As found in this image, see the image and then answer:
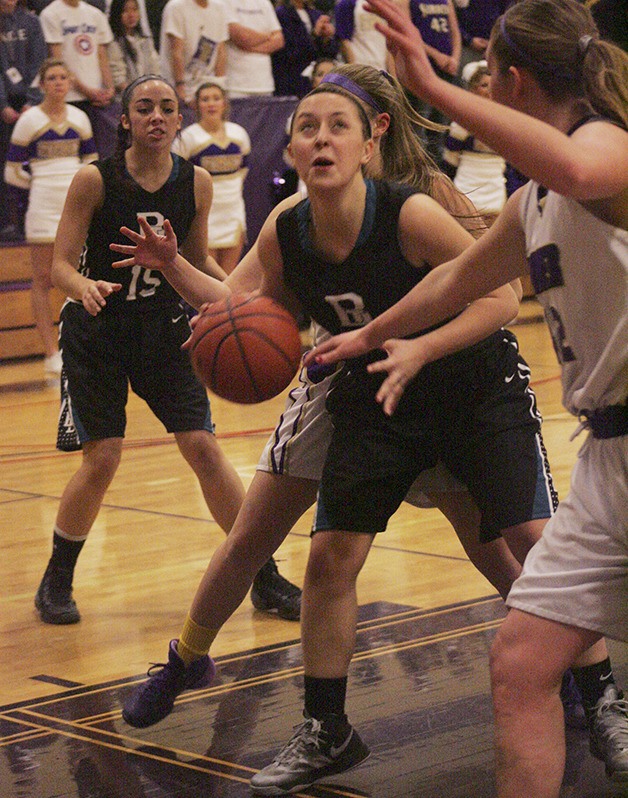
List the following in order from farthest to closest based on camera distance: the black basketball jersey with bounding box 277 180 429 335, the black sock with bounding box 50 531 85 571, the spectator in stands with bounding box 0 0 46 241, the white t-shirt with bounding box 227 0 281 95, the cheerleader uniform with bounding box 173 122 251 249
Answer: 1. the white t-shirt with bounding box 227 0 281 95
2. the cheerleader uniform with bounding box 173 122 251 249
3. the spectator in stands with bounding box 0 0 46 241
4. the black sock with bounding box 50 531 85 571
5. the black basketball jersey with bounding box 277 180 429 335

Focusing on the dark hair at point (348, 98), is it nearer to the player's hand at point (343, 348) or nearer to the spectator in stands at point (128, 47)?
the player's hand at point (343, 348)

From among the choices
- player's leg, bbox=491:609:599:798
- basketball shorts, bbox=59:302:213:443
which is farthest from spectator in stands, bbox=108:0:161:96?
player's leg, bbox=491:609:599:798

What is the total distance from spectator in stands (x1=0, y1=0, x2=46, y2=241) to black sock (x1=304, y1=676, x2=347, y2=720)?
822 cm

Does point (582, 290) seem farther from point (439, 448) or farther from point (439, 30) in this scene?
point (439, 30)

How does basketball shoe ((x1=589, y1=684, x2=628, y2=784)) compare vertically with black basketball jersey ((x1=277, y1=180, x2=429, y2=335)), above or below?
below

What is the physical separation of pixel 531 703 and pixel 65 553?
2.67 meters

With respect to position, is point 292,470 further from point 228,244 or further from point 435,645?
point 228,244

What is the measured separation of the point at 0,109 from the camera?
427 inches

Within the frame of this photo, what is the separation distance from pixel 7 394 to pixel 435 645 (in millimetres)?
5753

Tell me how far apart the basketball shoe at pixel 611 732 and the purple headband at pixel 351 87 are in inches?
61.5

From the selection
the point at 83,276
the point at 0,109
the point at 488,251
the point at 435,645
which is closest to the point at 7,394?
the point at 0,109

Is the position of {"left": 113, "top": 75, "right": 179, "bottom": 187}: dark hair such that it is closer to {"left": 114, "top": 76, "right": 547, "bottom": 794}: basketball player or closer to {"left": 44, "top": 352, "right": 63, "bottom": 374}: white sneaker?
{"left": 114, "top": 76, "right": 547, "bottom": 794}: basketball player

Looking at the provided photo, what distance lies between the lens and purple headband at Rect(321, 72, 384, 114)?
138 inches

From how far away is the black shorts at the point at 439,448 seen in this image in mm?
3367
